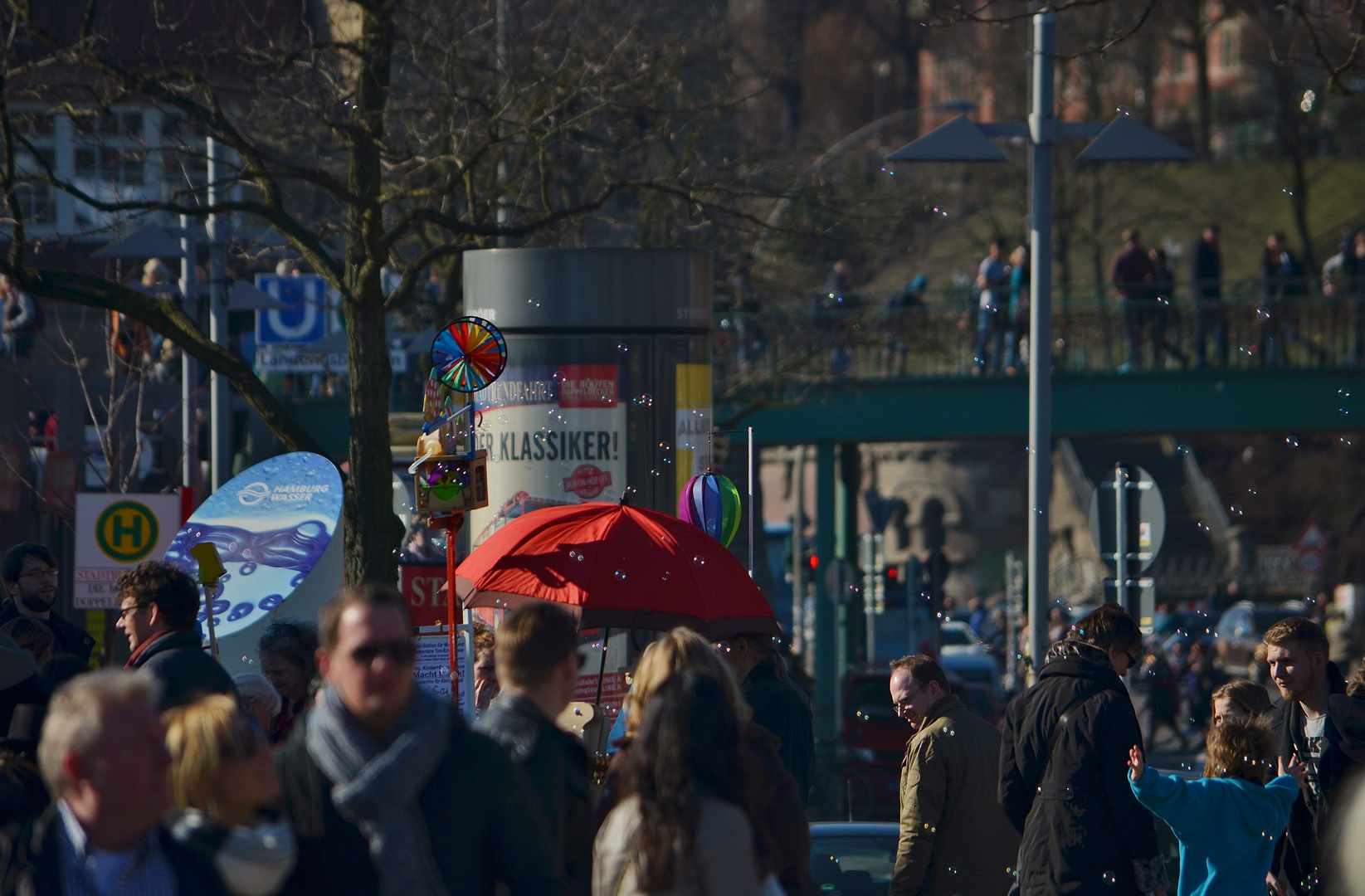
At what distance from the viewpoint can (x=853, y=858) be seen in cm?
814

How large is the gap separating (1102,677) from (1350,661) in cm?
2976

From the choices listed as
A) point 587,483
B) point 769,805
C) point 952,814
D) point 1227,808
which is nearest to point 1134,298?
point 587,483

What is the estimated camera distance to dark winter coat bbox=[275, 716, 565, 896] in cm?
413

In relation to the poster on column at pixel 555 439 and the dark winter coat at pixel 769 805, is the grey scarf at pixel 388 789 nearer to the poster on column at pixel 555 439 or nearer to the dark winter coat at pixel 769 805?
the dark winter coat at pixel 769 805

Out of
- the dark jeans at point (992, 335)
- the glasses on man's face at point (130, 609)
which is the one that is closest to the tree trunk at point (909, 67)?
the dark jeans at point (992, 335)

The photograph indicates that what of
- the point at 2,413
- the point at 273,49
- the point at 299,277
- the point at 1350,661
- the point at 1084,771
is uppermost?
the point at 273,49

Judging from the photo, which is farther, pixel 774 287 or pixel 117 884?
pixel 774 287

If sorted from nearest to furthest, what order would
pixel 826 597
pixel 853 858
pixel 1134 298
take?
pixel 853 858 → pixel 1134 298 → pixel 826 597

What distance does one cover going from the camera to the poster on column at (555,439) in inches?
428

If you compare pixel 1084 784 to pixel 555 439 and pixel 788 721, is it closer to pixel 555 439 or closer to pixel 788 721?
pixel 788 721

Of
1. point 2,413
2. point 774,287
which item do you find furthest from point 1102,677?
point 774,287

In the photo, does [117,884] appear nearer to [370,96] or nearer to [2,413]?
[370,96]

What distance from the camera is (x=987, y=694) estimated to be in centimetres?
2184

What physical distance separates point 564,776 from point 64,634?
4.84 meters
